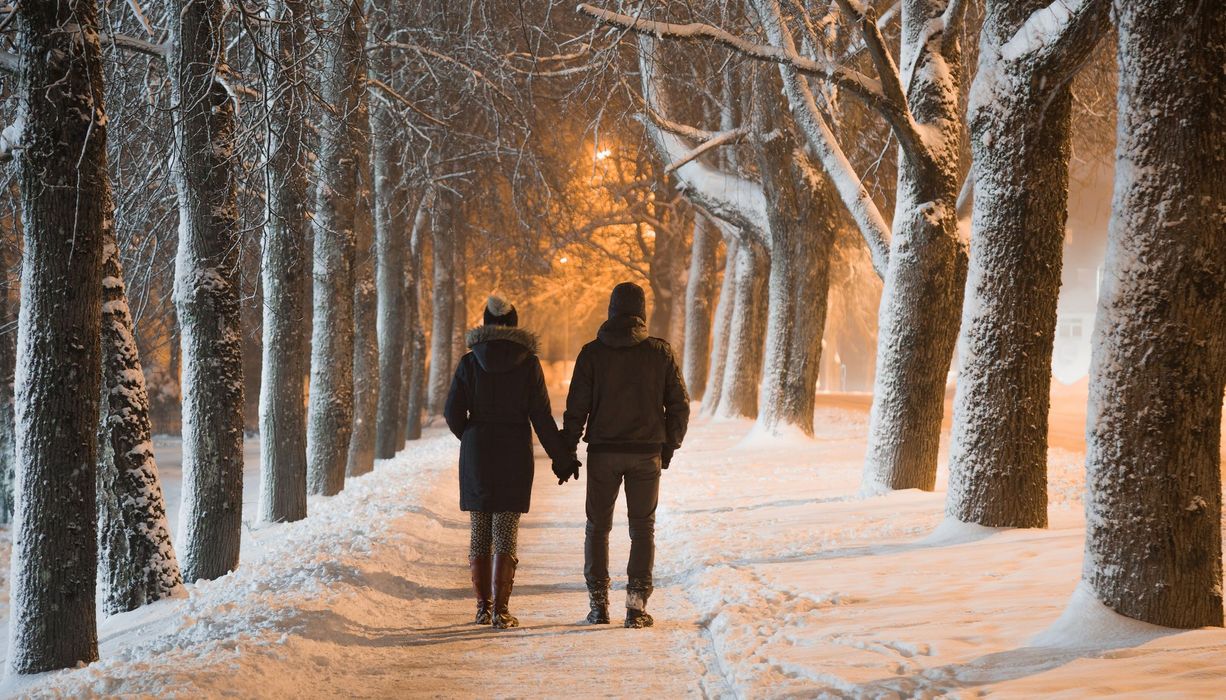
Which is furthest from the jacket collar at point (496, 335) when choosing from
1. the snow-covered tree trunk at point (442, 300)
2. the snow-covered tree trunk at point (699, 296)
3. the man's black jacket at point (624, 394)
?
the snow-covered tree trunk at point (699, 296)

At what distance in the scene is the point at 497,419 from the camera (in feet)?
22.9

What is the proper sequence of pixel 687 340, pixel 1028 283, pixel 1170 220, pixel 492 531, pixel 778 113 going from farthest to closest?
pixel 687 340 → pixel 778 113 → pixel 1028 283 → pixel 492 531 → pixel 1170 220

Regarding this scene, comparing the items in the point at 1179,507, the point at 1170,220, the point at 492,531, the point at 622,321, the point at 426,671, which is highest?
the point at 1170,220

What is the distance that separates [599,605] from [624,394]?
132cm

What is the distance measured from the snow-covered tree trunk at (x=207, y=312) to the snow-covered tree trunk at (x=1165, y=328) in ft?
20.3

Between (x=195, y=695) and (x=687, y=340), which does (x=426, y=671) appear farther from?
(x=687, y=340)

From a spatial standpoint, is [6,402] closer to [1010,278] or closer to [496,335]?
[496,335]

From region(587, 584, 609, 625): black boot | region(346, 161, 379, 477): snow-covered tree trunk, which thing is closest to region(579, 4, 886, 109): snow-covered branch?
region(587, 584, 609, 625): black boot

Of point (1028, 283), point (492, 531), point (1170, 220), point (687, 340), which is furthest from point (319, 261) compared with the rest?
point (687, 340)

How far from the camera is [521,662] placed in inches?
237

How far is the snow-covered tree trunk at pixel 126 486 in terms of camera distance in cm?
765

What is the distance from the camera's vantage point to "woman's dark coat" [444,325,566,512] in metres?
6.91

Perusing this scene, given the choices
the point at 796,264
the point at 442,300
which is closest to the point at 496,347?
the point at 796,264

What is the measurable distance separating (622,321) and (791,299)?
12018 mm
